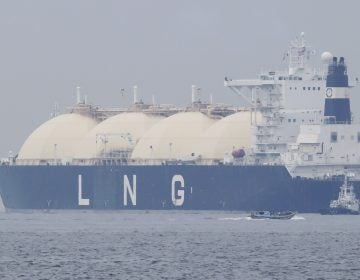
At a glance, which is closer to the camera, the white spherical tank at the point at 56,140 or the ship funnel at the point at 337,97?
the ship funnel at the point at 337,97

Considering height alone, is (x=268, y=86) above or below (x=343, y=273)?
above

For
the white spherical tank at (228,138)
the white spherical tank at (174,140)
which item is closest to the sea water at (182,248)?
the white spherical tank at (228,138)

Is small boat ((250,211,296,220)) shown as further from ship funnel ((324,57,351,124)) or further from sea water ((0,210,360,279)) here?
ship funnel ((324,57,351,124))

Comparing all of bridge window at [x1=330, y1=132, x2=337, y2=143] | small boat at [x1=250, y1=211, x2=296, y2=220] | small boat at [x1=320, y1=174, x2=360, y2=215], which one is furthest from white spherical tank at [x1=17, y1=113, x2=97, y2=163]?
small boat at [x1=320, y1=174, x2=360, y2=215]

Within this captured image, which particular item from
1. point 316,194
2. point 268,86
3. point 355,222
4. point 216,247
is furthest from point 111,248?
point 268,86

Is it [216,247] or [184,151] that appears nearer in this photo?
[216,247]

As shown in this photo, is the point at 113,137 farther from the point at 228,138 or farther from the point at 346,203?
the point at 346,203

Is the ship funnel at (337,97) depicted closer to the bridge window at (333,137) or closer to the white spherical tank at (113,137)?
the bridge window at (333,137)

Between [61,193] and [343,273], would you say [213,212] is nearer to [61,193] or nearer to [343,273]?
[61,193]
